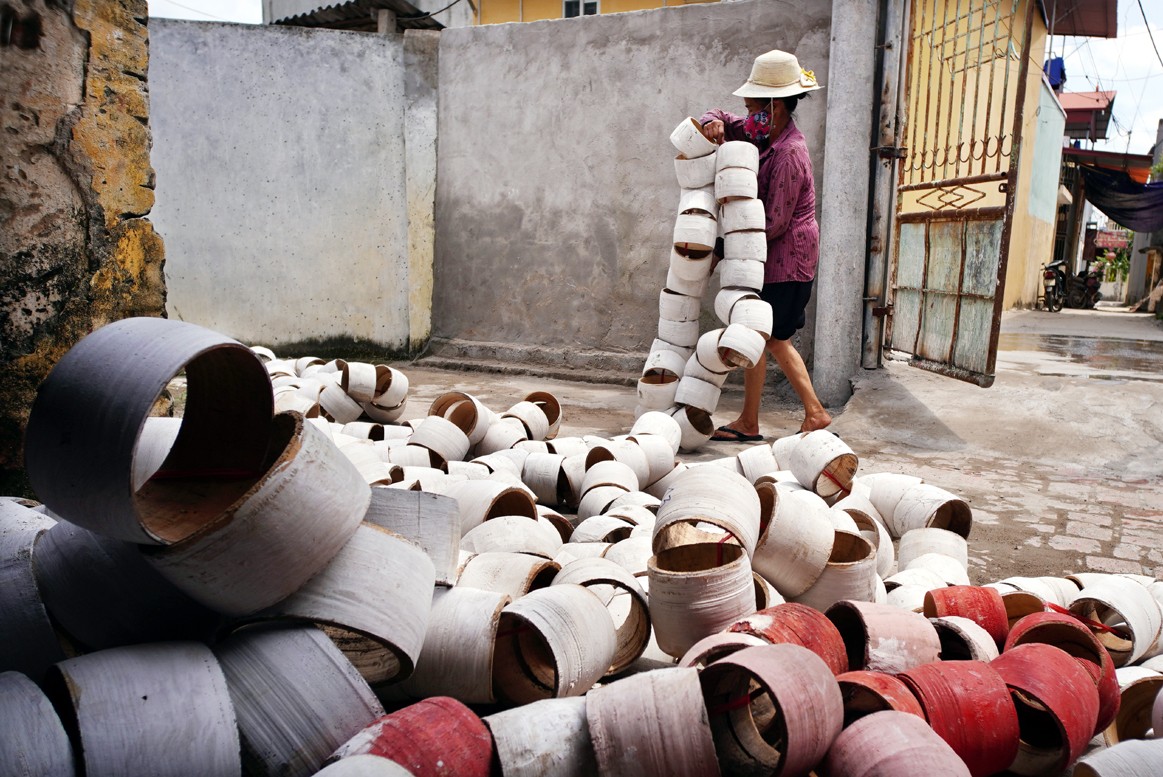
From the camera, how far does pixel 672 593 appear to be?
193 cm

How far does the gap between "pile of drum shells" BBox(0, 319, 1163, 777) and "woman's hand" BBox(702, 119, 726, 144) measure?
3035 millimetres

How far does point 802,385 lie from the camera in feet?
16.2

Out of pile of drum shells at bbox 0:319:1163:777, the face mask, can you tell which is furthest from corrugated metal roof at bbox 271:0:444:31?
pile of drum shells at bbox 0:319:1163:777

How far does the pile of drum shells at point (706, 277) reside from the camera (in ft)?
15.4

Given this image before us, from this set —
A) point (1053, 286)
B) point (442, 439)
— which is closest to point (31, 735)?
point (442, 439)

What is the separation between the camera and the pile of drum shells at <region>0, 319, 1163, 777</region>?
136 cm

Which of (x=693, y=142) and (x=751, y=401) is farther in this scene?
(x=751, y=401)

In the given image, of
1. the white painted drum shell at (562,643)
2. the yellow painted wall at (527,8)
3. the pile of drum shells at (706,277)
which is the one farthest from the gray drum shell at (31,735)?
the yellow painted wall at (527,8)

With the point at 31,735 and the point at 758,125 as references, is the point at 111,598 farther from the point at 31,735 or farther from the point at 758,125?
the point at 758,125

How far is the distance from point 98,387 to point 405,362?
6.65 m

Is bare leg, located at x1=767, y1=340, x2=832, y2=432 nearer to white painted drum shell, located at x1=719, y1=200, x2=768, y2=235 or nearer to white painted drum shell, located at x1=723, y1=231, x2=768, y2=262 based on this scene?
white painted drum shell, located at x1=723, y1=231, x2=768, y2=262

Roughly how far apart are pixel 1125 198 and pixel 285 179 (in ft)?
57.5

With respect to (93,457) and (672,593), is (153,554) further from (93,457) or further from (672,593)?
(672,593)

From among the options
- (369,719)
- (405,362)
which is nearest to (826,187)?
(405,362)
